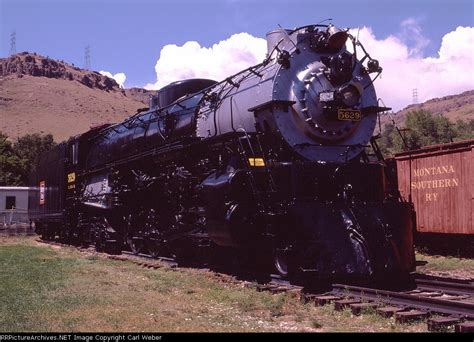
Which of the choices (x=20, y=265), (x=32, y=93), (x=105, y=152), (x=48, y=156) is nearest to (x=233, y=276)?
(x=20, y=265)

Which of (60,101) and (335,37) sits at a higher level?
(60,101)

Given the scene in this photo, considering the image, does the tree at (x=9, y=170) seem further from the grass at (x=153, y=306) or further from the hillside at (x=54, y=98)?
the grass at (x=153, y=306)

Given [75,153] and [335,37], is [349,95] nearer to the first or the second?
[335,37]

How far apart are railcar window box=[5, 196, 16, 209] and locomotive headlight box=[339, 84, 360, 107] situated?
121 feet

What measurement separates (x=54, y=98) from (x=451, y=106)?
105 m

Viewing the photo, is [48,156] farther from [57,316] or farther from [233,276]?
[57,316]

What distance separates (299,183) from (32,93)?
140 metres

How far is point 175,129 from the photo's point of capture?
13547mm

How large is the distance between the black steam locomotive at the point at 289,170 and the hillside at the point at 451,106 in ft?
416

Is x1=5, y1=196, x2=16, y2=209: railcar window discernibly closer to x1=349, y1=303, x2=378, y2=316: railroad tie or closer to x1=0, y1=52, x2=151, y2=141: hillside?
x1=349, y1=303, x2=378, y2=316: railroad tie

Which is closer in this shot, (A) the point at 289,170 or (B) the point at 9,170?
(A) the point at 289,170

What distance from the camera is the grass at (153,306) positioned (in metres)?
6.78

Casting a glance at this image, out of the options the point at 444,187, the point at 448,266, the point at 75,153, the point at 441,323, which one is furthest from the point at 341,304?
the point at 75,153

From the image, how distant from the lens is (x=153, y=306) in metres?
8.17
